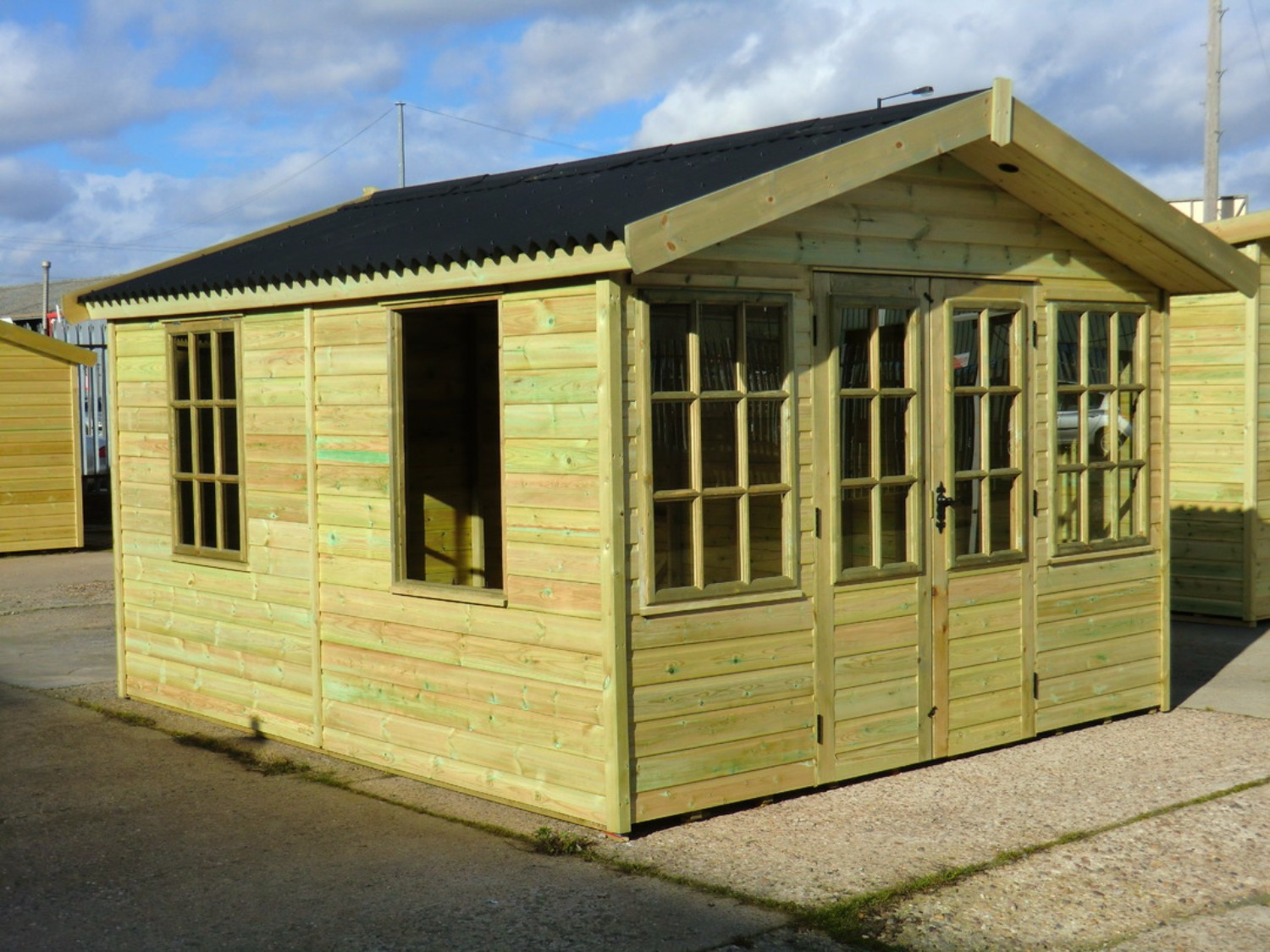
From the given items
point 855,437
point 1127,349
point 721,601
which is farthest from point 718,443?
point 1127,349

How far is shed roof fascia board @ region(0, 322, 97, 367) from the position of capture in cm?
1653

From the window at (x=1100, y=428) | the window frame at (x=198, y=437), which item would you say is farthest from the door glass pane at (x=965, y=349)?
the window frame at (x=198, y=437)

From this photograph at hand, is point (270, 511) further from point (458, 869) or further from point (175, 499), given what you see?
point (458, 869)

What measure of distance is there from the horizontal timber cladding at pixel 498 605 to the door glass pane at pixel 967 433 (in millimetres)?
2186

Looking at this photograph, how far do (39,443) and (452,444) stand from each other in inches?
390

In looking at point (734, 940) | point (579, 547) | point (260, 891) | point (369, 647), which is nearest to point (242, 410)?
point (369, 647)

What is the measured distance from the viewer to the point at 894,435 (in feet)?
23.1

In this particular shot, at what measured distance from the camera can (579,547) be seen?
6.03 metres

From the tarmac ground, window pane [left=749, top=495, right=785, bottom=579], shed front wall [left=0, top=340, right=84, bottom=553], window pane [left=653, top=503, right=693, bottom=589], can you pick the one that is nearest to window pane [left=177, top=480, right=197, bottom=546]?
the tarmac ground

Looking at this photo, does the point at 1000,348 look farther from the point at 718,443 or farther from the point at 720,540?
the point at 720,540

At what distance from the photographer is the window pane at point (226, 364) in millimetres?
8078

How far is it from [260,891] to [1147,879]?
319cm

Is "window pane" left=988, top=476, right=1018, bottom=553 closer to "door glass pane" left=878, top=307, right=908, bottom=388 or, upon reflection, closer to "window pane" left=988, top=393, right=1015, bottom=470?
"window pane" left=988, top=393, right=1015, bottom=470

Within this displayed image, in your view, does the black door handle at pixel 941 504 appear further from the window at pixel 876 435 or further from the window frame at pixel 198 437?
the window frame at pixel 198 437
